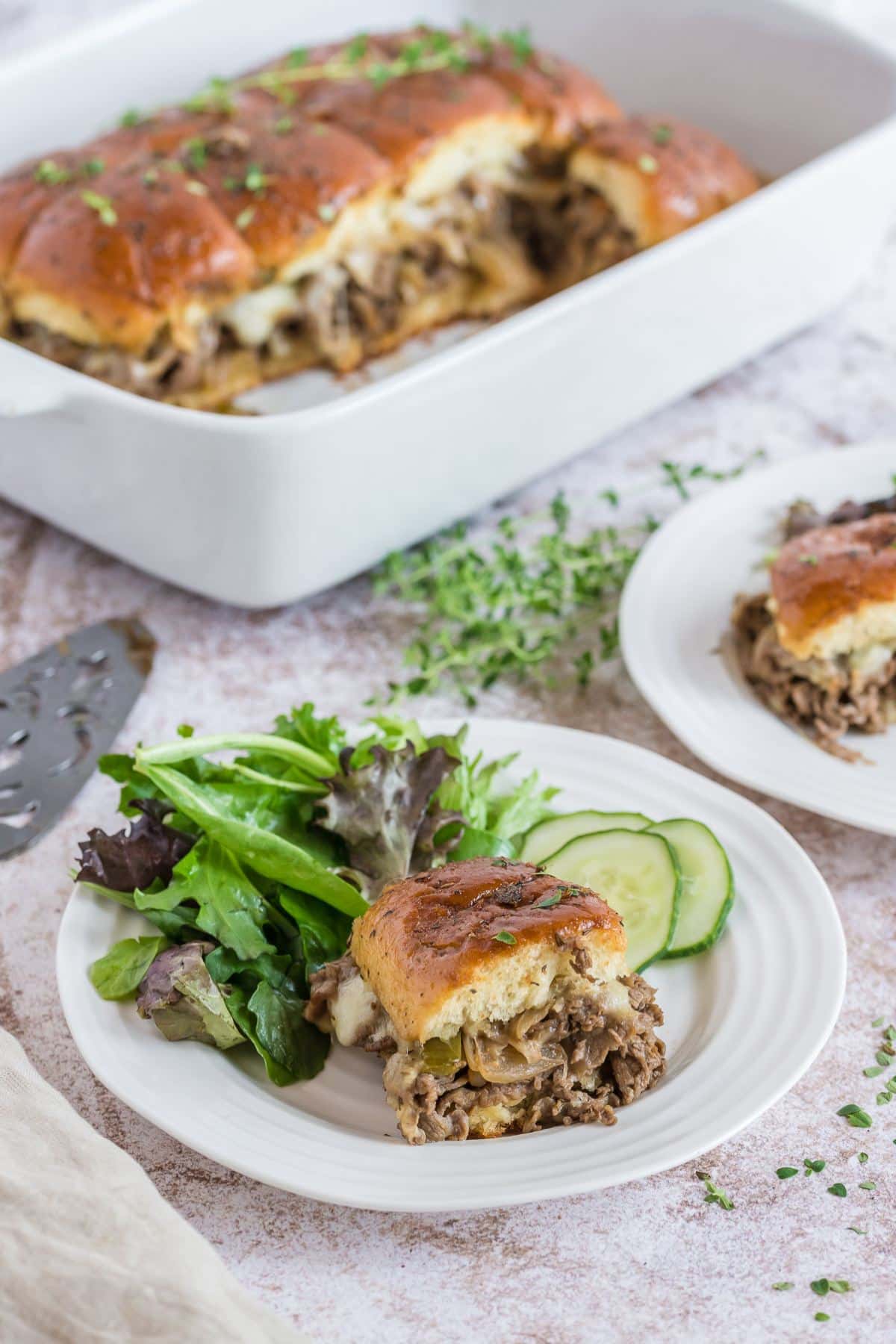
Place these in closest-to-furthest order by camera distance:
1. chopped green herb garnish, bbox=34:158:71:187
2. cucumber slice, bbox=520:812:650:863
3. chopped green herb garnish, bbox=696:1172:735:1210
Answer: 1. chopped green herb garnish, bbox=696:1172:735:1210
2. cucumber slice, bbox=520:812:650:863
3. chopped green herb garnish, bbox=34:158:71:187

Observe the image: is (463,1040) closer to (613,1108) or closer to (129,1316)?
(613,1108)

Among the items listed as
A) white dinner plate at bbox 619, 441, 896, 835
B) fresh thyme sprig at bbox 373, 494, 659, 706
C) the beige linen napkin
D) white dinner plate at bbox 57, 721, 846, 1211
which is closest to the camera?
the beige linen napkin

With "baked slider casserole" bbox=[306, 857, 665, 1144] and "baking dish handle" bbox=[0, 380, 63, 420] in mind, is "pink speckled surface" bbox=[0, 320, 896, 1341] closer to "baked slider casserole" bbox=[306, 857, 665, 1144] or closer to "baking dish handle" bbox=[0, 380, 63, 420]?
"baked slider casserole" bbox=[306, 857, 665, 1144]

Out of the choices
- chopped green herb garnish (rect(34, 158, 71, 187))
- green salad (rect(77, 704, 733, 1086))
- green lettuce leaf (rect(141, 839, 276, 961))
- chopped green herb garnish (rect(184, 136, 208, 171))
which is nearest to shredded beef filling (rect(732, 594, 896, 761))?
green salad (rect(77, 704, 733, 1086))

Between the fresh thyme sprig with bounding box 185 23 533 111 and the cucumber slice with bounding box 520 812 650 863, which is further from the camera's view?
the fresh thyme sprig with bounding box 185 23 533 111

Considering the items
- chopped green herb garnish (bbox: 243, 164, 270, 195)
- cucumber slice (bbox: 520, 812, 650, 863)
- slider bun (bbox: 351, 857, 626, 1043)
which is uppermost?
chopped green herb garnish (bbox: 243, 164, 270, 195)

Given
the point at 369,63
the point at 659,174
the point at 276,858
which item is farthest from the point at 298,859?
the point at 369,63

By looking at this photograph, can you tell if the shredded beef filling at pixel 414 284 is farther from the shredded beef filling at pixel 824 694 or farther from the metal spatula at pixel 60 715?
the shredded beef filling at pixel 824 694
